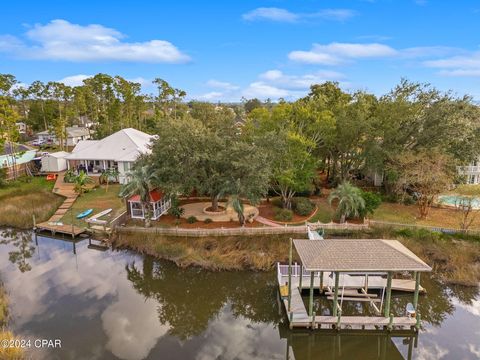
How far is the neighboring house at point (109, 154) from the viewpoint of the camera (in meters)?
36.7

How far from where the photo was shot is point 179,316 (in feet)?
55.2

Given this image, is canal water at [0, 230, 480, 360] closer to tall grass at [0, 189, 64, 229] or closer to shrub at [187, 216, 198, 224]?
shrub at [187, 216, 198, 224]

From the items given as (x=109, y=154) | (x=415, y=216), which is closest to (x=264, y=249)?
(x=415, y=216)

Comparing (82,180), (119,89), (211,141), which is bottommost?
(82,180)

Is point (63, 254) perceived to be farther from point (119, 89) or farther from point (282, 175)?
point (119, 89)

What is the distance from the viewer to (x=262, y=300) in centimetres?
1798

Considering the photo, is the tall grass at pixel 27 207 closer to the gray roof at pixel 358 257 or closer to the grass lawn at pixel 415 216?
the gray roof at pixel 358 257

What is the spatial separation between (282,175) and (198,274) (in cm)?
1004

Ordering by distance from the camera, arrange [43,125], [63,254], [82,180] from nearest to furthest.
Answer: [63,254]
[82,180]
[43,125]

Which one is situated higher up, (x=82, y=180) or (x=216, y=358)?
(x=82, y=180)

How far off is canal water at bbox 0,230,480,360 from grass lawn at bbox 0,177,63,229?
634 centimetres

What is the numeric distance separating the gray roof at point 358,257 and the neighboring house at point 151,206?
14.0 metres

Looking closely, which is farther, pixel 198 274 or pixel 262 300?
pixel 198 274

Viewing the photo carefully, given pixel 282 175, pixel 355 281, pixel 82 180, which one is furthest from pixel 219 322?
pixel 82 180
